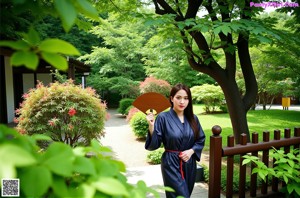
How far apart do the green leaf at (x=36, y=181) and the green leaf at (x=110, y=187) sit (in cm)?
12

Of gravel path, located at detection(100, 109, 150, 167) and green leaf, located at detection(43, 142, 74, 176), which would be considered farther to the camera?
gravel path, located at detection(100, 109, 150, 167)

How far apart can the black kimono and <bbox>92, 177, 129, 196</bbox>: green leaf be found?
2.12m

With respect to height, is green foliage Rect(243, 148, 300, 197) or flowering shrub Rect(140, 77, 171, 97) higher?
flowering shrub Rect(140, 77, 171, 97)

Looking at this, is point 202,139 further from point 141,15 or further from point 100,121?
point 100,121

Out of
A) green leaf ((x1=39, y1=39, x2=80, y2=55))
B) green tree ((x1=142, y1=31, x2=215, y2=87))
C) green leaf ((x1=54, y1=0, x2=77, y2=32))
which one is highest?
green tree ((x1=142, y1=31, x2=215, y2=87))

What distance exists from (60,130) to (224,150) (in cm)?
430

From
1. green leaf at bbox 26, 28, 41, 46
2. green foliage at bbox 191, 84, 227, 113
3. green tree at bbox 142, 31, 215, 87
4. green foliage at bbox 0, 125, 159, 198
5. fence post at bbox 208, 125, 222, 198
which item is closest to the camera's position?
green foliage at bbox 0, 125, 159, 198

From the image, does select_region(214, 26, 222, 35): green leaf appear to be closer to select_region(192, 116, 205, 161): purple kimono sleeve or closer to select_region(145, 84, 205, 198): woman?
select_region(145, 84, 205, 198): woman

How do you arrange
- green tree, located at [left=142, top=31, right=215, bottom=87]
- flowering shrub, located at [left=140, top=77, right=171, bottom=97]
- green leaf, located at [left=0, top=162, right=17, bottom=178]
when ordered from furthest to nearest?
green tree, located at [left=142, top=31, right=215, bottom=87], flowering shrub, located at [left=140, top=77, right=171, bottom=97], green leaf, located at [left=0, top=162, right=17, bottom=178]

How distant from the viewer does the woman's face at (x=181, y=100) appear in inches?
110

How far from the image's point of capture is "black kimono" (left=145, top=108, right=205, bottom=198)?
2.79 m

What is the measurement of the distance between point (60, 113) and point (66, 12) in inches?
224

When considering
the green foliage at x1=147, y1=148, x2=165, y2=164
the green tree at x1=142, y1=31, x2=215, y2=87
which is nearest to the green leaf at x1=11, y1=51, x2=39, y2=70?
the green foliage at x1=147, y1=148, x2=165, y2=164

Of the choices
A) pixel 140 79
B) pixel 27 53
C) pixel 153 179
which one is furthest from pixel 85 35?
pixel 27 53
